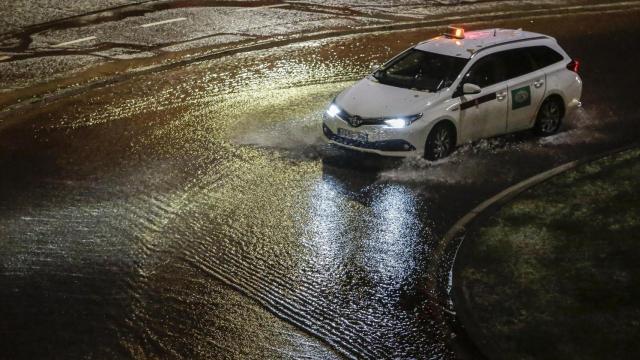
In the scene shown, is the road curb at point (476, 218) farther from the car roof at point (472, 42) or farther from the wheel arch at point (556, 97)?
the car roof at point (472, 42)

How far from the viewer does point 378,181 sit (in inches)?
432

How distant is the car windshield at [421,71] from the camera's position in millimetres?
11852

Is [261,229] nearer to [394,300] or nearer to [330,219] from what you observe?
[330,219]

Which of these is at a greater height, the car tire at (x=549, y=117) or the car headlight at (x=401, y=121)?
the car headlight at (x=401, y=121)

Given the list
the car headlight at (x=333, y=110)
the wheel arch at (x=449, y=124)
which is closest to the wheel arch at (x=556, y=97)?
the wheel arch at (x=449, y=124)

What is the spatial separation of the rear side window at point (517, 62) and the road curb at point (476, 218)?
1.60 meters

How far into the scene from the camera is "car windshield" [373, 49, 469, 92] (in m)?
11.9

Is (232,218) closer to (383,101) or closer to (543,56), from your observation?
(383,101)

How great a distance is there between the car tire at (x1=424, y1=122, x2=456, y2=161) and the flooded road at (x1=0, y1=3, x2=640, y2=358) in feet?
0.49

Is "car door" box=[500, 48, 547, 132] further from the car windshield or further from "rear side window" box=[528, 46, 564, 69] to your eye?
the car windshield

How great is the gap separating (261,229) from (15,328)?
9.87 ft

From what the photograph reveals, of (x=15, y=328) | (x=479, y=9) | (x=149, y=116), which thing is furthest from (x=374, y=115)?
(x=479, y=9)

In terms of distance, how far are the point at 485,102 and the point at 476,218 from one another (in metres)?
2.65

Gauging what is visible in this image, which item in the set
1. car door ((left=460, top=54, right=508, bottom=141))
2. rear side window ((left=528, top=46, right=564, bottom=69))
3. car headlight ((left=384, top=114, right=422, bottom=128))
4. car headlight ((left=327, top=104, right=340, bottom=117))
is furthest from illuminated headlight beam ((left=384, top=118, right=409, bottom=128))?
rear side window ((left=528, top=46, right=564, bottom=69))
